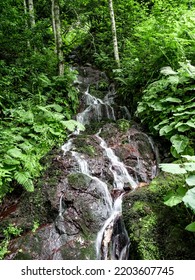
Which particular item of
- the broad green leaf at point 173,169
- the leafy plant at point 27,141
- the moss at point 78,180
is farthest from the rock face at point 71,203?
the broad green leaf at point 173,169

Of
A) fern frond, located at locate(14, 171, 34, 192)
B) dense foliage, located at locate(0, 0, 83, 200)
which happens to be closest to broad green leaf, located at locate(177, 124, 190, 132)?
dense foliage, located at locate(0, 0, 83, 200)

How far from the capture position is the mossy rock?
126 inches

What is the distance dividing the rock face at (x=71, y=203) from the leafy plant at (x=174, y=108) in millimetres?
886

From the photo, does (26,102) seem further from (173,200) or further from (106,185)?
(173,200)

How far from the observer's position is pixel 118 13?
38.1ft

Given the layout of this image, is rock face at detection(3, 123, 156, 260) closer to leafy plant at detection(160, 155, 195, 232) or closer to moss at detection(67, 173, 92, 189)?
moss at detection(67, 173, 92, 189)

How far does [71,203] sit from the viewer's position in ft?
15.0

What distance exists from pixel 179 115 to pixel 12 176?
3.61 metres

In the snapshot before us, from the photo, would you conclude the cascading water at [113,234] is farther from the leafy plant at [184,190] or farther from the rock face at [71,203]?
the leafy plant at [184,190]

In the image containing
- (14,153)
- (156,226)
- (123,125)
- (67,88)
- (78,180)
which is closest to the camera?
(156,226)

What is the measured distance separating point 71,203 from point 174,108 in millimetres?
3119

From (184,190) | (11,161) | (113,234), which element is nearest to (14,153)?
(11,161)

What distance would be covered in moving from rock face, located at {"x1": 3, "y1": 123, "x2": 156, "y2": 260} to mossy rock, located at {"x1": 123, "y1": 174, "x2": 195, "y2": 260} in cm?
80
